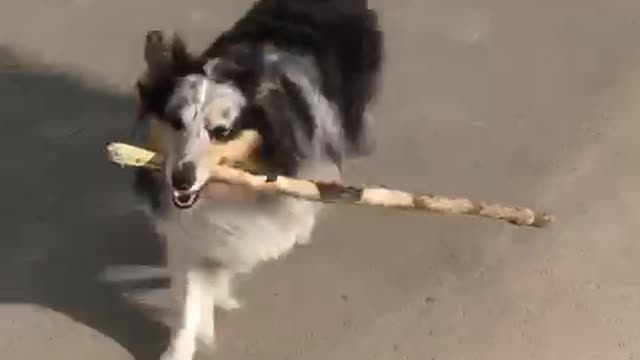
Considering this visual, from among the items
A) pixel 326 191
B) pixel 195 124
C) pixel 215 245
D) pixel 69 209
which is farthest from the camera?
pixel 69 209

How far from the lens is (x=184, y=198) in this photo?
1537mm

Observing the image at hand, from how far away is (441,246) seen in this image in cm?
205

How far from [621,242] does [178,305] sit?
808 mm

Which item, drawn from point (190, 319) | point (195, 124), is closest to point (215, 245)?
point (190, 319)

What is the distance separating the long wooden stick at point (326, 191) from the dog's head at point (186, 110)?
0.12ft

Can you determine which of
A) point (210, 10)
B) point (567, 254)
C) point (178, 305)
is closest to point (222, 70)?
point (178, 305)

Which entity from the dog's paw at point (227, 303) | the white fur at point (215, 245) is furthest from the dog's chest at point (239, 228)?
the dog's paw at point (227, 303)

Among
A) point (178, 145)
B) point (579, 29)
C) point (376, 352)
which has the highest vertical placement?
point (178, 145)

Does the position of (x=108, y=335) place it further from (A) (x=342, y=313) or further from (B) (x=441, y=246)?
(B) (x=441, y=246)

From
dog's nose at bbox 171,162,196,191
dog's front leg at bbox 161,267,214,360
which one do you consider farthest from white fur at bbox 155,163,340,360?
dog's nose at bbox 171,162,196,191

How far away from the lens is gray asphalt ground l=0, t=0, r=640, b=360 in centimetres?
191

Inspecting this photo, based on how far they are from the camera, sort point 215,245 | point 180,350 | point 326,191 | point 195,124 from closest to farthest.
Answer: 1. point 195,124
2. point 326,191
3. point 215,245
4. point 180,350

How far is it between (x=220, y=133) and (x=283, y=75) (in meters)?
0.23

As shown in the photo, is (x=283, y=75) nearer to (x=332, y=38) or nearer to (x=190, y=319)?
(x=332, y=38)
